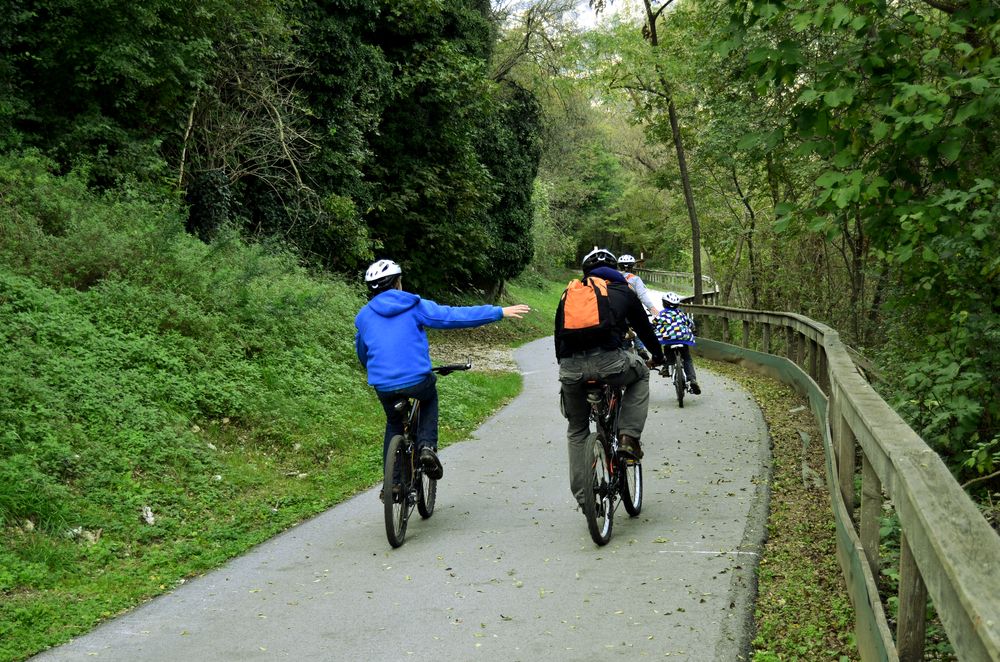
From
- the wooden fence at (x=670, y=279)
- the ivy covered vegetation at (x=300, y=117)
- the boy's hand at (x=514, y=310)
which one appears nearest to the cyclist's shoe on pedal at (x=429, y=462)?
the boy's hand at (x=514, y=310)

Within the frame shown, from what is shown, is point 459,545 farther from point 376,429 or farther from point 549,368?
point 549,368

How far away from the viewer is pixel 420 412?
7.20 meters

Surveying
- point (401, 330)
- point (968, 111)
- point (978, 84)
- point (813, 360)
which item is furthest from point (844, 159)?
point (813, 360)

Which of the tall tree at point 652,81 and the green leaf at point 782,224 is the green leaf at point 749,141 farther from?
the tall tree at point 652,81

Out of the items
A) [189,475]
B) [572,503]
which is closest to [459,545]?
[572,503]

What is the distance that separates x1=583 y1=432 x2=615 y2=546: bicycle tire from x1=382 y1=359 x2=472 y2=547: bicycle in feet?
4.15

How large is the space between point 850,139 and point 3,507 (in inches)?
276

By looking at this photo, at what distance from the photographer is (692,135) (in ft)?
87.6

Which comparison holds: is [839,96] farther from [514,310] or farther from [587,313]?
[514,310]

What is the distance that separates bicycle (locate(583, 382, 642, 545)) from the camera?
6.16 metres

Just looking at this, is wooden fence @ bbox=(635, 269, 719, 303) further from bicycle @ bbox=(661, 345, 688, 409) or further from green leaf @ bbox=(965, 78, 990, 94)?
green leaf @ bbox=(965, 78, 990, 94)

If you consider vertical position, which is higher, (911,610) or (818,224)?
(818,224)

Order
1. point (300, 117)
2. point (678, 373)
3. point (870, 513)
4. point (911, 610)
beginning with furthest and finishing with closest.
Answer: point (300, 117) → point (678, 373) → point (870, 513) → point (911, 610)

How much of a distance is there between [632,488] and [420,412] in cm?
191
